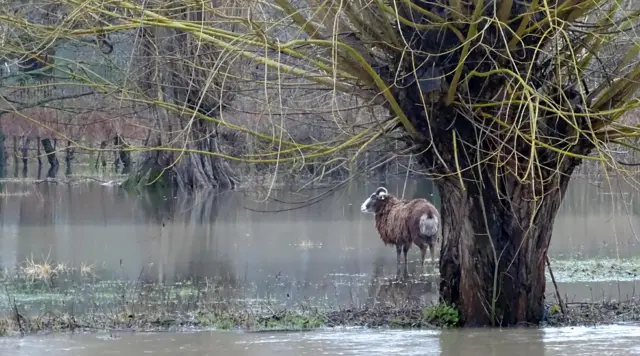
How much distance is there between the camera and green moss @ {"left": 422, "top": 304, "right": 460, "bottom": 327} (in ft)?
30.5

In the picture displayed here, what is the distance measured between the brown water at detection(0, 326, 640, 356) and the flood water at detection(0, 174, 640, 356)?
11 millimetres

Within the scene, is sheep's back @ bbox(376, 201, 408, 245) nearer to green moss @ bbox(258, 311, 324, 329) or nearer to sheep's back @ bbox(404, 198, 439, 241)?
sheep's back @ bbox(404, 198, 439, 241)

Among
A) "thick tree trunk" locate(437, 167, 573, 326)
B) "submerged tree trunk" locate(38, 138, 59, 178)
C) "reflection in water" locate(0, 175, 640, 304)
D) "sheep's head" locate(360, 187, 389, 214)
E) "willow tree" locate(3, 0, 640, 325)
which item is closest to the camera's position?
"willow tree" locate(3, 0, 640, 325)

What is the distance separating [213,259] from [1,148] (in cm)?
3321

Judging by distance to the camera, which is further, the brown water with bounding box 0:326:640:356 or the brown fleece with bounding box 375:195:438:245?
the brown fleece with bounding box 375:195:438:245

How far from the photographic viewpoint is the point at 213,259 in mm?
16125

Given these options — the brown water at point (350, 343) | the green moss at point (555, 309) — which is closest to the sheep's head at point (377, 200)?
the green moss at point (555, 309)

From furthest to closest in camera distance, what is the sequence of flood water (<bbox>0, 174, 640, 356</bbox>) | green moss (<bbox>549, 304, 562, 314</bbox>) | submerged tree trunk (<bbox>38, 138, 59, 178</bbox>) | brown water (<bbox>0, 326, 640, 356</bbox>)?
1. submerged tree trunk (<bbox>38, 138, 59, 178</bbox>)
2. green moss (<bbox>549, 304, 562, 314</bbox>)
3. flood water (<bbox>0, 174, 640, 356</bbox>)
4. brown water (<bbox>0, 326, 640, 356</bbox>)

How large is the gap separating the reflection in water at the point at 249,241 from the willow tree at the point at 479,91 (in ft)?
3.38

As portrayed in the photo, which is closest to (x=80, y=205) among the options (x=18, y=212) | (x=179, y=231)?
(x=18, y=212)

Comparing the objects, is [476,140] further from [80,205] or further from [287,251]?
[80,205]

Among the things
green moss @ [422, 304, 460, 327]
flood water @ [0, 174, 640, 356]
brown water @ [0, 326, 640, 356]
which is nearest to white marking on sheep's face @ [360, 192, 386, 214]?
flood water @ [0, 174, 640, 356]

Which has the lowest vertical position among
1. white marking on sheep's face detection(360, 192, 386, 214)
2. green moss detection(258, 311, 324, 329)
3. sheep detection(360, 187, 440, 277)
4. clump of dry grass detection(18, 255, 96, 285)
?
green moss detection(258, 311, 324, 329)

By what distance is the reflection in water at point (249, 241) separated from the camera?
1355 cm
